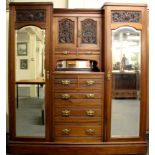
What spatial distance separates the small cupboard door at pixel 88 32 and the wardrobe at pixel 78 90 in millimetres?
94

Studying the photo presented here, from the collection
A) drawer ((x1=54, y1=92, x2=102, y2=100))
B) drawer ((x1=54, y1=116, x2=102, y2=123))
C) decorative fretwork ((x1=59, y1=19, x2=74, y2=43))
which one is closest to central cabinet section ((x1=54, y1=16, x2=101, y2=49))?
decorative fretwork ((x1=59, y1=19, x2=74, y2=43))

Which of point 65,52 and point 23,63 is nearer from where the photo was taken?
point 23,63

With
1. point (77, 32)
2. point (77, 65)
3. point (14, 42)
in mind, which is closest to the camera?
point (14, 42)

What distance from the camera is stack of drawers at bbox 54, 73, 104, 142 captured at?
289 cm

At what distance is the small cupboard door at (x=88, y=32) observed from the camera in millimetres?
3000

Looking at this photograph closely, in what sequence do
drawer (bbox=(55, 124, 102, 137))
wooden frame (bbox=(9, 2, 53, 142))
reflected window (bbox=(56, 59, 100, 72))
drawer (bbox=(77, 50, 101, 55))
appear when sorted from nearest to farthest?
wooden frame (bbox=(9, 2, 53, 142))
drawer (bbox=(55, 124, 102, 137))
drawer (bbox=(77, 50, 101, 55))
reflected window (bbox=(56, 59, 100, 72))

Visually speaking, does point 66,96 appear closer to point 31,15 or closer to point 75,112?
point 75,112

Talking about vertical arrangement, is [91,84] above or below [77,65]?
below

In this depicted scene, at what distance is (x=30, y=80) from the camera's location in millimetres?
2881

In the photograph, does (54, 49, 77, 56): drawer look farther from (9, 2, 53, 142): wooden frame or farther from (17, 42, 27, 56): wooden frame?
(17, 42, 27, 56): wooden frame

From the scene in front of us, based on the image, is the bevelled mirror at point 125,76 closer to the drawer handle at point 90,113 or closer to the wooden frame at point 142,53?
the wooden frame at point 142,53

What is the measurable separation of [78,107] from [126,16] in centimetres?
135

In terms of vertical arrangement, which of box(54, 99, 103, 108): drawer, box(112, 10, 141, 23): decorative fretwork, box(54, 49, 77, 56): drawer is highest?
box(112, 10, 141, 23): decorative fretwork

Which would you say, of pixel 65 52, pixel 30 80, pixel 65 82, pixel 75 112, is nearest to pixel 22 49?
pixel 30 80
